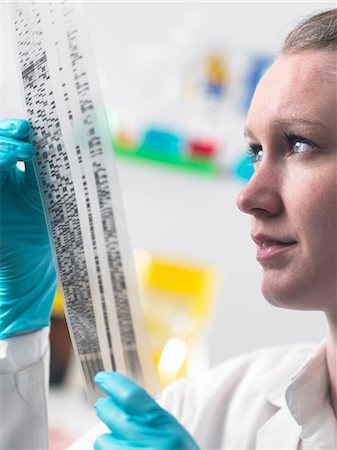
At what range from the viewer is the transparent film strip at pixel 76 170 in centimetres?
91

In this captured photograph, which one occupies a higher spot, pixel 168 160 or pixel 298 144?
pixel 168 160

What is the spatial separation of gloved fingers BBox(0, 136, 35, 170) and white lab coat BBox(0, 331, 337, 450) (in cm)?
30

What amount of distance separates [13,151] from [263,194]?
367 mm

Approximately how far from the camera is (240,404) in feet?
4.09

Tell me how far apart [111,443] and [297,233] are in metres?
0.40

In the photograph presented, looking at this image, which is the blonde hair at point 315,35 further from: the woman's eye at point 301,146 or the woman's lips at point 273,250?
the woman's lips at point 273,250

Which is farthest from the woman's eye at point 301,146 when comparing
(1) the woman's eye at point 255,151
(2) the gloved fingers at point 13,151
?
(2) the gloved fingers at point 13,151

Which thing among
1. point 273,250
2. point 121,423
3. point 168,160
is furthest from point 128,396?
point 168,160

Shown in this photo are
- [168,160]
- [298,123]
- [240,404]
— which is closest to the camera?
[298,123]

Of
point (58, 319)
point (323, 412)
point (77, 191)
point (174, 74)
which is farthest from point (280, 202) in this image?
point (174, 74)

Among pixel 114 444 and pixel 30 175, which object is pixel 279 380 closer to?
pixel 114 444

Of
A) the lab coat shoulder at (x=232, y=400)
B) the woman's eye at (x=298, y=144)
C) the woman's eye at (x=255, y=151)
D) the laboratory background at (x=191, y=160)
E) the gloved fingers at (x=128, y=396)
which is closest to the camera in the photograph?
the gloved fingers at (x=128, y=396)

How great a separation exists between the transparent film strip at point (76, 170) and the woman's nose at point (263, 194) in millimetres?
187

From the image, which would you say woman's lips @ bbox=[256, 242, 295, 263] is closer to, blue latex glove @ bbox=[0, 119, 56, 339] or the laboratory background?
blue latex glove @ bbox=[0, 119, 56, 339]
